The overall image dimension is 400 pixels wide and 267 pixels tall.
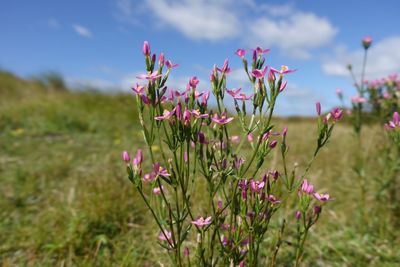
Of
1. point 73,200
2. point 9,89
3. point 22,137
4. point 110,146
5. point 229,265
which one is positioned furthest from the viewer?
point 9,89

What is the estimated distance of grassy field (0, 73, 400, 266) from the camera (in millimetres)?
2727

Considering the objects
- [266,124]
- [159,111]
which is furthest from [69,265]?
[266,124]

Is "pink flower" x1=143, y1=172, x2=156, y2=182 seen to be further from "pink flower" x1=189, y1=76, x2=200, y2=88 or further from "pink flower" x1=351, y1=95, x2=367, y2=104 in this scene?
"pink flower" x1=351, y1=95, x2=367, y2=104

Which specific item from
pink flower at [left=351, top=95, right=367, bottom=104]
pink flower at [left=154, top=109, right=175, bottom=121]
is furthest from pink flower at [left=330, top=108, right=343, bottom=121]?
pink flower at [left=351, top=95, right=367, bottom=104]

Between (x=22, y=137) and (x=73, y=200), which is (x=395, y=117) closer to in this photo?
(x=73, y=200)

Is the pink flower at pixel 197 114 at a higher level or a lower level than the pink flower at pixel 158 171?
higher

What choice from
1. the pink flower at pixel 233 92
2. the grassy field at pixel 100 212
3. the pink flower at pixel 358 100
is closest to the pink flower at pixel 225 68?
the pink flower at pixel 233 92

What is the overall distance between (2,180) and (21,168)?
338 millimetres

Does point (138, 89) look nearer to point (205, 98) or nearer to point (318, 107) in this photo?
point (205, 98)

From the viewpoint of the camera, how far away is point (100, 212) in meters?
2.99

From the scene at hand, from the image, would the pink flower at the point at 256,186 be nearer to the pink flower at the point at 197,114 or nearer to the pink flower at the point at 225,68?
the pink flower at the point at 197,114

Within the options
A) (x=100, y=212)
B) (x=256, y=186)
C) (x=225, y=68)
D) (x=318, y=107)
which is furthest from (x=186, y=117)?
(x=100, y=212)

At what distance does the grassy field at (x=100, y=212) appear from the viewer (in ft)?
8.95

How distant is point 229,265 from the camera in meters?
1.72
